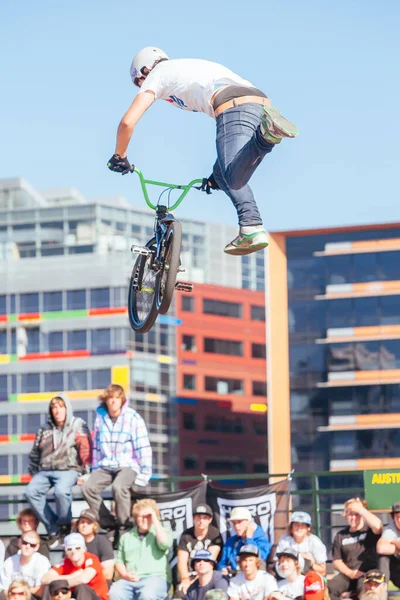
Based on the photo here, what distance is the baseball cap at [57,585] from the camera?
569 inches

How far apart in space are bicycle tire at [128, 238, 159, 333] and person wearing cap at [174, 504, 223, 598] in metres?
3.51

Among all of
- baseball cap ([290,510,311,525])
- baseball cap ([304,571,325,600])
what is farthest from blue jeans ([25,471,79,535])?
baseball cap ([304,571,325,600])

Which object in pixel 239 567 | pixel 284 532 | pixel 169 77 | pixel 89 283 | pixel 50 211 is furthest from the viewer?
pixel 50 211

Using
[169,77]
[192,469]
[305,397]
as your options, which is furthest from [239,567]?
[192,469]

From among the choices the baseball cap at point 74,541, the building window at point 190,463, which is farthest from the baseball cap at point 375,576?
the building window at point 190,463

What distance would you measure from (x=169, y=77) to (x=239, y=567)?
6.52 meters

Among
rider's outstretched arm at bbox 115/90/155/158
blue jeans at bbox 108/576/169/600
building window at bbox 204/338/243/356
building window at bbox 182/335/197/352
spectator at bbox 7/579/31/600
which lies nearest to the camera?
rider's outstretched arm at bbox 115/90/155/158

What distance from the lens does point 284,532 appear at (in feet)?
52.5

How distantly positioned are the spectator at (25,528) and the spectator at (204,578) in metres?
2.06

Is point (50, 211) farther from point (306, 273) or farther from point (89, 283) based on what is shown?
point (306, 273)

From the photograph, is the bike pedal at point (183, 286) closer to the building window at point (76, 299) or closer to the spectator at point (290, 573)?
the spectator at point (290, 573)

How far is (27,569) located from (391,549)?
167 inches

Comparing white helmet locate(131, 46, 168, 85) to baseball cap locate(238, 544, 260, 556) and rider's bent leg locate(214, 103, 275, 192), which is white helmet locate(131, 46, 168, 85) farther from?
baseball cap locate(238, 544, 260, 556)

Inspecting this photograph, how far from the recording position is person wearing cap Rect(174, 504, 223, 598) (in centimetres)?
1536
